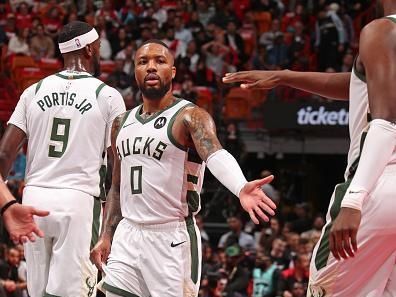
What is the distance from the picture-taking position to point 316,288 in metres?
5.09

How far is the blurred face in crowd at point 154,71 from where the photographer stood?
22.0ft

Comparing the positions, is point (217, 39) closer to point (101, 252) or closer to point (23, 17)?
point (23, 17)

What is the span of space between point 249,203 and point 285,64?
532 inches

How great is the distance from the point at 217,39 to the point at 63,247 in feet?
40.8

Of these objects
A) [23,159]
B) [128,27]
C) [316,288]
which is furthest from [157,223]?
[128,27]

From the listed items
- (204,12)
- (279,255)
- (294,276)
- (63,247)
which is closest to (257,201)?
(63,247)

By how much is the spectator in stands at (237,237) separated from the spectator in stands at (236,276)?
96cm

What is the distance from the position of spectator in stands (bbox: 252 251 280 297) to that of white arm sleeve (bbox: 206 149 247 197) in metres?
6.59

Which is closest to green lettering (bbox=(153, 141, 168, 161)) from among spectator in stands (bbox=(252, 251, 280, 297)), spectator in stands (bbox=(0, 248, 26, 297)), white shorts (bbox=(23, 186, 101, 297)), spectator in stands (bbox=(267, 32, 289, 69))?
white shorts (bbox=(23, 186, 101, 297))

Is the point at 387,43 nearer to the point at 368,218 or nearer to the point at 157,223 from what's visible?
the point at 368,218

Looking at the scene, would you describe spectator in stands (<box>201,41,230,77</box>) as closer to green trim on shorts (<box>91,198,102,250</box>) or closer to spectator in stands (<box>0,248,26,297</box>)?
spectator in stands (<box>0,248,26,297</box>)

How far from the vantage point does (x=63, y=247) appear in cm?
723

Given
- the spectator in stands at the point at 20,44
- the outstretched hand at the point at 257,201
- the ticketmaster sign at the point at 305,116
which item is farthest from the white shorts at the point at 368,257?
the spectator in stands at the point at 20,44

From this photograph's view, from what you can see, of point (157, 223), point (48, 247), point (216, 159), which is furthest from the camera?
point (48, 247)
